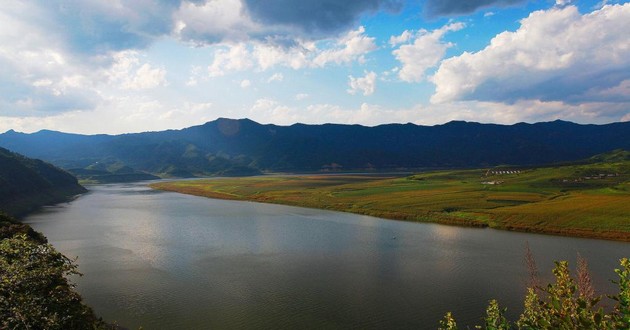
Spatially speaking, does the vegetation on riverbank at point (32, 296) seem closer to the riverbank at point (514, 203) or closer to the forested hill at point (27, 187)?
the riverbank at point (514, 203)

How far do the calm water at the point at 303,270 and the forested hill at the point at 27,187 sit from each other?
134ft

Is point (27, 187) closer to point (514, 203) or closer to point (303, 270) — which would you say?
point (303, 270)

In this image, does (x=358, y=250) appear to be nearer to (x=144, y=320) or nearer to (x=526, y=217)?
(x=144, y=320)

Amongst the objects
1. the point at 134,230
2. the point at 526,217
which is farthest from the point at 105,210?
the point at 526,217

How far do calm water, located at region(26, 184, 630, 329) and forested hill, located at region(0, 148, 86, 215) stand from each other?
40760 mm

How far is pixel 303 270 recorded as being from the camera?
49.3 metres

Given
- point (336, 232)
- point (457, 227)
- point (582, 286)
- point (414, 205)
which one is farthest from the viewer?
point (414, 205)

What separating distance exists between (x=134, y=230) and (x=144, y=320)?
51.4 metres

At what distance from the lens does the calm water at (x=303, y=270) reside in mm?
35750

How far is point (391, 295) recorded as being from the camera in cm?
3959

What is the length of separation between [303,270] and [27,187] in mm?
131904

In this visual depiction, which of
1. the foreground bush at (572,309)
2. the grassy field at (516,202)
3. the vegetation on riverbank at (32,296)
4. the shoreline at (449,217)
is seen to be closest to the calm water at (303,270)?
the shoreline at (449,217)

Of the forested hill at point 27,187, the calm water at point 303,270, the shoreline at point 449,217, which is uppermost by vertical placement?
the forested hill at point 27,187

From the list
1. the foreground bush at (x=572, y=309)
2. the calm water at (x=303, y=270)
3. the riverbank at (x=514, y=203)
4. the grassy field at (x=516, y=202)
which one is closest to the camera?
the foreground bush at (x=572, y=309)
